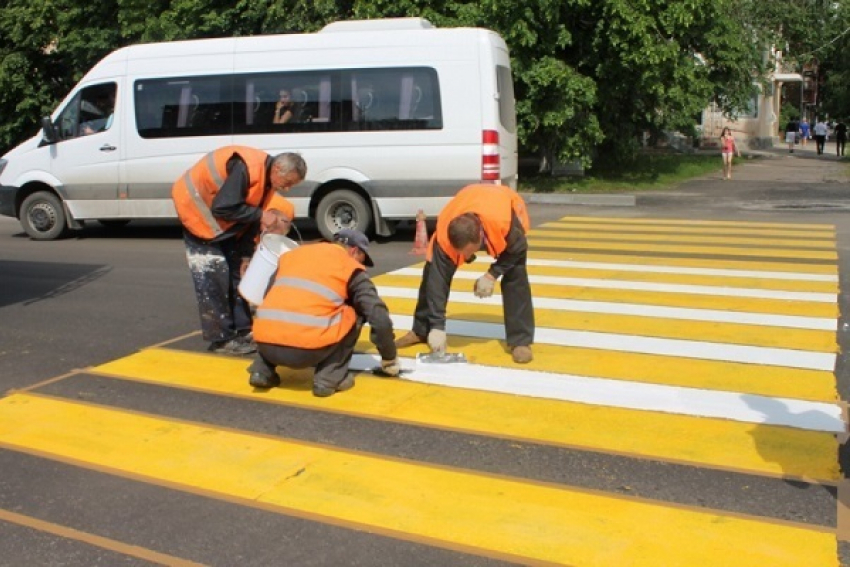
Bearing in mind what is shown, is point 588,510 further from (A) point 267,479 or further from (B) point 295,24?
(B) point 295,24

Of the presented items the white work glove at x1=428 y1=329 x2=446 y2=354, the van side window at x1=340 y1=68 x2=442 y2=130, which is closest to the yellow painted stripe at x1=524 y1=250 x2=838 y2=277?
the van side window at x1=340 y1=68 x2=442 y2=130

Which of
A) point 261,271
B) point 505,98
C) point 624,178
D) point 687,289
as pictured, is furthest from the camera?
point 624,178

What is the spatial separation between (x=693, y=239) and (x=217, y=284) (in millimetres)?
7788

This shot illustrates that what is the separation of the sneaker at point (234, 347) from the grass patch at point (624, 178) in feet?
46.7

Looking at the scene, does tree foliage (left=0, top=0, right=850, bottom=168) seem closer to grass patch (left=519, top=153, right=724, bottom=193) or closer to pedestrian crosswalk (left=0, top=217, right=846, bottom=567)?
grass patch (left=519, top=153, right=724, bottom=193)

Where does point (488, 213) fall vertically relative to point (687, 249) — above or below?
above

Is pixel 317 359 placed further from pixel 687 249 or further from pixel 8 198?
pixel 8 198

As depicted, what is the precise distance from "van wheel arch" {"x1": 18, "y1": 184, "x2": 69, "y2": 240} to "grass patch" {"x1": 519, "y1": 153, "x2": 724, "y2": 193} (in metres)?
10.00

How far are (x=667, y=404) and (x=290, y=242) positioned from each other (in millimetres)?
2593

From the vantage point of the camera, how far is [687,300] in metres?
8.97

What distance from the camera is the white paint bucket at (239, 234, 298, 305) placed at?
20.7 ft

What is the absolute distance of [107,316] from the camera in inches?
344

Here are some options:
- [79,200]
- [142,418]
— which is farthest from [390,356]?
[79,200]

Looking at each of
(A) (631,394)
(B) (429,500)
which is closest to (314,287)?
(B) (429,500)
